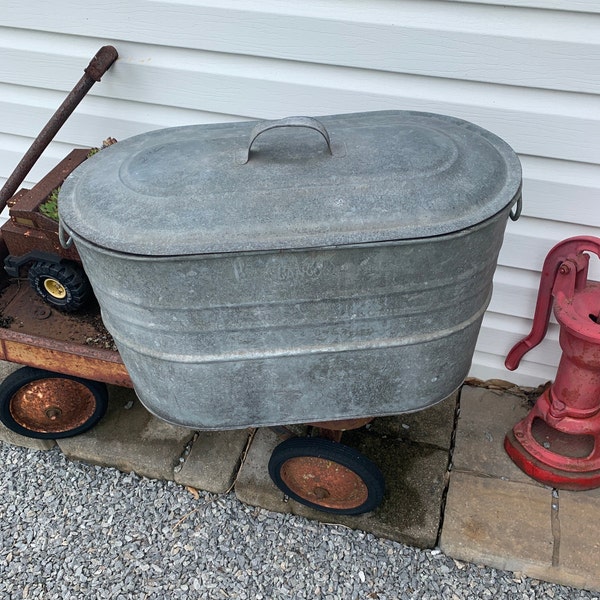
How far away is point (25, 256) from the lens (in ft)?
6.53

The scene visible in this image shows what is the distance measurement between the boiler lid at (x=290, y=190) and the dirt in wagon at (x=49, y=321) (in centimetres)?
77

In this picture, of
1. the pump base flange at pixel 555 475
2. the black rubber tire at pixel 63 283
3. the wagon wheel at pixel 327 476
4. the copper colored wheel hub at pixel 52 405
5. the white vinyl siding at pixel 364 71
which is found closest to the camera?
the white vinyl siding at pixel 364 71

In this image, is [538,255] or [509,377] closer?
[538,255]

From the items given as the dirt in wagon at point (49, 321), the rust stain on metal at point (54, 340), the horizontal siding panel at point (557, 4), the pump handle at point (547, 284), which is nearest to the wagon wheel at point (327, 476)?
the rust stain on metal at point (54, 340)

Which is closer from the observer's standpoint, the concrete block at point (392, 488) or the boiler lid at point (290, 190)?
the boiler lid at point (290, 190)

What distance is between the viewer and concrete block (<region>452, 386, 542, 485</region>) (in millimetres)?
2197

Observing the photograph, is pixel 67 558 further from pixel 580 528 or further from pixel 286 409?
pixel 580 528

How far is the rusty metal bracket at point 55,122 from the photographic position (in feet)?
6.43

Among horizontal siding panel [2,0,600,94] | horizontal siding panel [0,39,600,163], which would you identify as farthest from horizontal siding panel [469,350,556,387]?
horizontal siding panel [2,0,600,94]

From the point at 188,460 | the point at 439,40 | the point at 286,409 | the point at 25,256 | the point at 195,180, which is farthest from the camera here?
the point at 188,460

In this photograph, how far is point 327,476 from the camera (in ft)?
6.44

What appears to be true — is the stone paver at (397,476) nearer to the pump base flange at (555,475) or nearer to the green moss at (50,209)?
the pump base flange at (555,475)

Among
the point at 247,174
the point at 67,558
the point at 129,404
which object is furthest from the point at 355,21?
the point at 67,558

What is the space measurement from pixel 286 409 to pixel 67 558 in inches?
42.7
